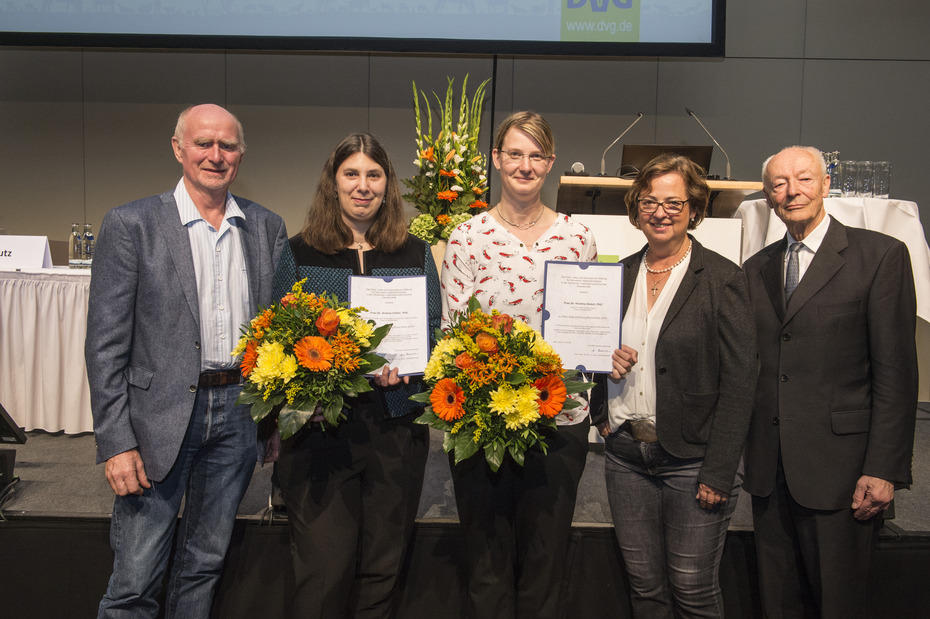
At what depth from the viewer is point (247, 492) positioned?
2.81 meters

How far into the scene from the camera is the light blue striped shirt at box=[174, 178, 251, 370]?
1784 millimetres

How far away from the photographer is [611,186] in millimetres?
3537

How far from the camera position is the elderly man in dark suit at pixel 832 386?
1.75m

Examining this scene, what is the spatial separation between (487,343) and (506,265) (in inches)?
14.3

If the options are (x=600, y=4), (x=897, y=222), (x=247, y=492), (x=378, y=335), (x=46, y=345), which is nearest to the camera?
(x=378, y=335)

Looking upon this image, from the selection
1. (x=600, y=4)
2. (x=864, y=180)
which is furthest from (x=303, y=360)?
(x=600, y=4)

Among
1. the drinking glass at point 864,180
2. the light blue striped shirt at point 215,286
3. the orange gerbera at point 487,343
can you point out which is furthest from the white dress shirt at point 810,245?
the drinking glass at point 864,180

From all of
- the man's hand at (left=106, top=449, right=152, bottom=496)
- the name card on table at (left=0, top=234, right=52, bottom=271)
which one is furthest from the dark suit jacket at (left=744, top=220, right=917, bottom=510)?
the name card on table at (left=0, top=234, right=52, bottom=271)

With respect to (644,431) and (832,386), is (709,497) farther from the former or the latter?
(832,386)

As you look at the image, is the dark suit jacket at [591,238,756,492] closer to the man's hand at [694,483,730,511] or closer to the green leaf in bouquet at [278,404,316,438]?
the man's hand at [694,483,730,511]

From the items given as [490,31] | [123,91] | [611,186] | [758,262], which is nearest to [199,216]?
[758,262]

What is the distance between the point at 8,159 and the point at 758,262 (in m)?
6.47

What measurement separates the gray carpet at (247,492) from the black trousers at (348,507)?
67cm

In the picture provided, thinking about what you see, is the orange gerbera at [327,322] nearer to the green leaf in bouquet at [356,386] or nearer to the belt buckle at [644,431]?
the green leaf in bouquet at [356,386]
